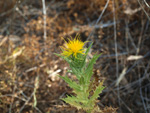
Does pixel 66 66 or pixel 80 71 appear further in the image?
pixel 66 66

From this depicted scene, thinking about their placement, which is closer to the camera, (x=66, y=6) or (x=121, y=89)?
(x=121, y=89)

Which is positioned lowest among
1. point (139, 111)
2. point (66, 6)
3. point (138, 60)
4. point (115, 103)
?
point (139, 111)

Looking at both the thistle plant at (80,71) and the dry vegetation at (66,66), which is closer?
the thistle plant at (80,71)

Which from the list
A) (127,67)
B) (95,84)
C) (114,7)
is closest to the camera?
(95,84)

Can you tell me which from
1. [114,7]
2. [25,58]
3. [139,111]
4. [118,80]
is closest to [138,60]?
[118,80]

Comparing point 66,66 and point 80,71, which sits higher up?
point 66,66

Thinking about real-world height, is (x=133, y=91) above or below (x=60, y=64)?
below

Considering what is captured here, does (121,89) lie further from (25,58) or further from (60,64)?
(25,58)

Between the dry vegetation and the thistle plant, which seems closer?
the thistle plant
